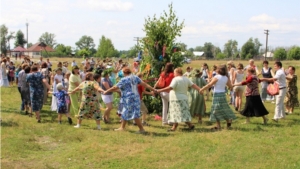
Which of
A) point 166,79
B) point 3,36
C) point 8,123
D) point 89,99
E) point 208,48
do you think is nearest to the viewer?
point 89,99

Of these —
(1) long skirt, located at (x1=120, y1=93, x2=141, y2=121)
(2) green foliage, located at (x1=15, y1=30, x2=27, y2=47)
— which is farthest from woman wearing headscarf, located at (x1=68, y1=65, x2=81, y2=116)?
(2) green foliage, located at (x1=15, y1=30, x2=27, y2=47)

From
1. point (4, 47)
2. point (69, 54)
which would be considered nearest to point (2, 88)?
point (4, 47)

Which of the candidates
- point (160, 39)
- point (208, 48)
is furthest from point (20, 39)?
point (160, 39)

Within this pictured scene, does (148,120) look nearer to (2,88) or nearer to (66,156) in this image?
(66,156)

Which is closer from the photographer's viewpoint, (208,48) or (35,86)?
(35,86)

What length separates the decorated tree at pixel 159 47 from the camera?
12609 mm

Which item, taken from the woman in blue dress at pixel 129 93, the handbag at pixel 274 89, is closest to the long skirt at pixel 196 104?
the handbag at pixel 274 89

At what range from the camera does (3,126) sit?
35.2 ft

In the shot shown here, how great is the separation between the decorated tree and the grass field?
2075 millimetres

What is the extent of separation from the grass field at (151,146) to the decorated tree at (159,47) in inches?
81.7

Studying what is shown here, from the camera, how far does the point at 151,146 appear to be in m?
8.59

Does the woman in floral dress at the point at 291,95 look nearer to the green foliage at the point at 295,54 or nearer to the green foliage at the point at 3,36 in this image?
the green foliage at the point at 295,54

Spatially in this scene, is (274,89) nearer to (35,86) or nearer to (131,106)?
(131,106)

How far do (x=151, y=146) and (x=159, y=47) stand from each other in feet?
16.1
